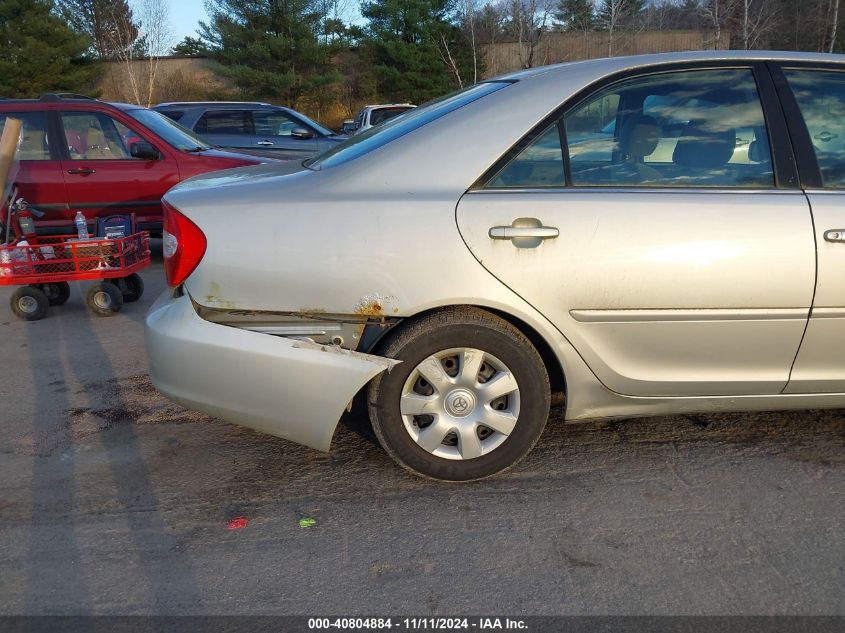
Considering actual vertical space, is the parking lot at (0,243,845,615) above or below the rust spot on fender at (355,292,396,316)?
below

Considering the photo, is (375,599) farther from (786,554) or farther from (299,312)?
(786,554)

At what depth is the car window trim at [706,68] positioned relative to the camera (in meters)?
2.95

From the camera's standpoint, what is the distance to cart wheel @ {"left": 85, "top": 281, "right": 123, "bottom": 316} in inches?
239

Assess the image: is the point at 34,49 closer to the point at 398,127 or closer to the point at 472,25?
the point at 472,25

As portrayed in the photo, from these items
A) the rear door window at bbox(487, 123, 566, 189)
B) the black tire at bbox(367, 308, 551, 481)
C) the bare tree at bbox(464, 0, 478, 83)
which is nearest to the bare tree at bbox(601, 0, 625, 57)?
the bare tree at bbox(464, 0, 478, 83)

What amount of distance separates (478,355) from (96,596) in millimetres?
1631

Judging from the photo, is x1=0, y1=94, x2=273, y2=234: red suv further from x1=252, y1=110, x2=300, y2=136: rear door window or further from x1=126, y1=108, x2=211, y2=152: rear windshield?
x1=252, y1=110, x2=300, y2=136: rear door window

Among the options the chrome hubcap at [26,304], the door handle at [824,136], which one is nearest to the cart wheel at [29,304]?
the chrome hubcap at [26,304]

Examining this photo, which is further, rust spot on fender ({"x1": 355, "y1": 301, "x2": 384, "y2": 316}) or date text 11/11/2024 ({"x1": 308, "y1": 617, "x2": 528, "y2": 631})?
rust spot on fender ({"x1": 355, "y1": 301, "x2": 384, "y2": 316})

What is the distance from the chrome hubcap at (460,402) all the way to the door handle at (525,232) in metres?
0.47

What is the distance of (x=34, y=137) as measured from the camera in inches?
317

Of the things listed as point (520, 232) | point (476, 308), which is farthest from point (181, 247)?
point (520, 232)

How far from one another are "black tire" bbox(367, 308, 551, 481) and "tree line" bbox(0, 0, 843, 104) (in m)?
29.3

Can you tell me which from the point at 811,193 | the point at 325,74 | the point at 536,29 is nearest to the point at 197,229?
the point at 811,193
